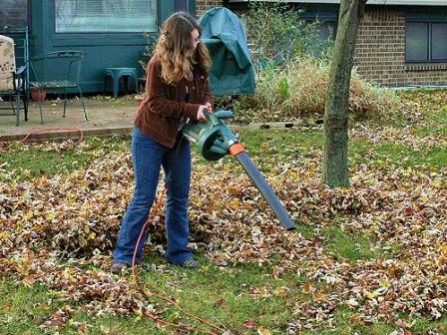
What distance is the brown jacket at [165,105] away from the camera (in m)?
5.53

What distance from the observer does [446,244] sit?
6316 mm

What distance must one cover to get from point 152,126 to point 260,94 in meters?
7.22

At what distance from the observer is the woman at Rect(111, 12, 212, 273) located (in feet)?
18.2

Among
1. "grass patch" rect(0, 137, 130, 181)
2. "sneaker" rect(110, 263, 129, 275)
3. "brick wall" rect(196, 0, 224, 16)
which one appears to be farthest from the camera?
"brick wall" rect(196, 0, 224, 16)

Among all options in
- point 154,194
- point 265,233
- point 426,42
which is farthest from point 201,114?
point 426,42

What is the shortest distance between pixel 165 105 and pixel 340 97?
2.75 m

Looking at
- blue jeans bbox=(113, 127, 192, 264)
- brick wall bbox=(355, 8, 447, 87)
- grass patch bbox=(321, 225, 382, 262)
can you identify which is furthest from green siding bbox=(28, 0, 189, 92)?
blue jeans bbox=(113, 127, 192, 264)

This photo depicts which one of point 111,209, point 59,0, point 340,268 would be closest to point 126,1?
point 59,0

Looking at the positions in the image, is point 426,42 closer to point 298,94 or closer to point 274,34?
point 274,34

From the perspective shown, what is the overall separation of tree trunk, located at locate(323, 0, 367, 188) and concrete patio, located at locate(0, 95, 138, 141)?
133 inches

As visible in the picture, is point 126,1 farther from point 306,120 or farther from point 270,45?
point 306,120

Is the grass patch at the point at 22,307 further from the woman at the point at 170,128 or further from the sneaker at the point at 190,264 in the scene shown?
the sneaker at the point at 190,264

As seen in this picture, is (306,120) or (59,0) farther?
(59,0)

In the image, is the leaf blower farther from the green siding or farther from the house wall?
the house wall
